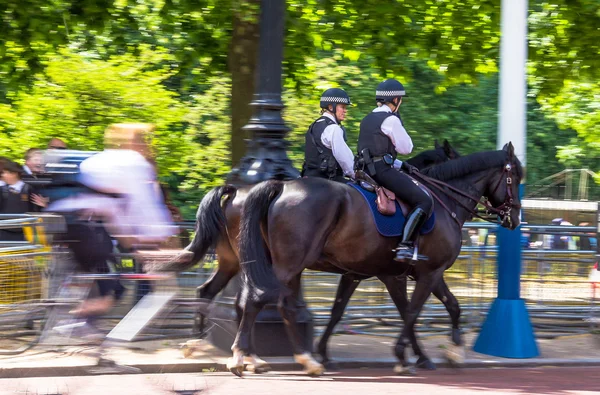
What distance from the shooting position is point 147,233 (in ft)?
23.7

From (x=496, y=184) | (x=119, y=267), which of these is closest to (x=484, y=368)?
(x=496, y=184)

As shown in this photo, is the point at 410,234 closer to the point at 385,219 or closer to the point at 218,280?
the point at 385,219

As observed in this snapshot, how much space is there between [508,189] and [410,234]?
1562 mm

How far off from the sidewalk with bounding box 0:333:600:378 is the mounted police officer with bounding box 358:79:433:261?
1455 millimetres

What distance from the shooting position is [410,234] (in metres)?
9.23

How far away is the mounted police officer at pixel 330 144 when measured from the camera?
388 inches

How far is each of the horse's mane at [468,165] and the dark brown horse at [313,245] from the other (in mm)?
188

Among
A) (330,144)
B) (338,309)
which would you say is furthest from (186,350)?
(330,144)

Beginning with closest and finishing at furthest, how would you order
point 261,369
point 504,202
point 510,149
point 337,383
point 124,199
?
point 124,199
point 337,383
point 261,369
point 510,149
point 504,202

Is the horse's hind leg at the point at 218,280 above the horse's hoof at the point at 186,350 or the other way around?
above

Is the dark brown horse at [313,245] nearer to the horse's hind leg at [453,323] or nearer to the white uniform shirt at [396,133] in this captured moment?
the horse's hind leg at [453,323]

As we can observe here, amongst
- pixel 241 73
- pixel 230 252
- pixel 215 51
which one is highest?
pixel 215 51

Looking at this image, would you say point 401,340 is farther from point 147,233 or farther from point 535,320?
point 535,320

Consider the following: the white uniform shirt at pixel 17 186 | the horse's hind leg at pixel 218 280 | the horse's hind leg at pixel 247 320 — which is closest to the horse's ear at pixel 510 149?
the horse's hind leg at pixel 218 280
